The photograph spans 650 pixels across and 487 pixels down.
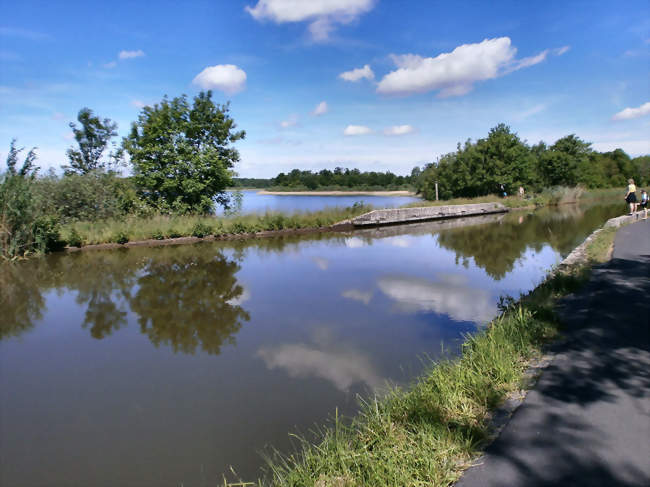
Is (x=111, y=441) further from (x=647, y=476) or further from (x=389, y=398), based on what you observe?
(x=647, y=476)

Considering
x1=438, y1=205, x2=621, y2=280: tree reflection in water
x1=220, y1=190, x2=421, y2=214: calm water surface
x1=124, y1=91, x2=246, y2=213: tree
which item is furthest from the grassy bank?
x1=124, y1=91, x2=246, y2=213: tree

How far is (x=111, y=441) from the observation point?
3461 mm

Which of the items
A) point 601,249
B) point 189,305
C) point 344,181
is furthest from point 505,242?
point 344,181

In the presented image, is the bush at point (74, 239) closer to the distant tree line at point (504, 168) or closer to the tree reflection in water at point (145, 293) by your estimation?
the tree reflection in water at point (145, 293)

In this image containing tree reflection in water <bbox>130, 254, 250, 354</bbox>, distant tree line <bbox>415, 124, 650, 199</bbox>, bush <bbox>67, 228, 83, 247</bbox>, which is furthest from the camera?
distant tree line <bbox>415, 124, 650, 199</bbox>

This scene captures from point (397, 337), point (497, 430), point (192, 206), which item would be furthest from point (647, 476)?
point (192, 206)

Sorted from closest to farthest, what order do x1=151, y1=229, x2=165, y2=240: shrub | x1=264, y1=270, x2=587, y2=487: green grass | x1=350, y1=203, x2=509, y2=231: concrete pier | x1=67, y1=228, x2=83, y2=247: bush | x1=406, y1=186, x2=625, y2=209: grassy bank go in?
x1=264, y1=270, x2=587, y2=487: green grass, x1=67, y1=228, x2=83, y2=247: bush, x1=151, y1=229, x2=165, y2=240: shrub, x1=350, y1=203, x2=509, y2=231: concrete pier, x1=406, y1=186, x2=625, y2=209: grassy bank

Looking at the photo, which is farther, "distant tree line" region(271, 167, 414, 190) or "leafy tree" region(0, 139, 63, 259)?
"distant tree line" region(271, 167, 414, 190)

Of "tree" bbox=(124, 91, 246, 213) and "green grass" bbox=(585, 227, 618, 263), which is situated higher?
"tree" bbox=(124, 91, 246, 213)

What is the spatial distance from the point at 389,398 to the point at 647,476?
1887 millimetres

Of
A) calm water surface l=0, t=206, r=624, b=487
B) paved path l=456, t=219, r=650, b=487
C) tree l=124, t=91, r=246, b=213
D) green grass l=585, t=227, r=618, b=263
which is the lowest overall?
calm water surface l=0, t=206, r=624, b=487

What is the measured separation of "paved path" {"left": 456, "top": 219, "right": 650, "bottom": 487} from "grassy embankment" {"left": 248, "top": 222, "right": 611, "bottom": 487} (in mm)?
187

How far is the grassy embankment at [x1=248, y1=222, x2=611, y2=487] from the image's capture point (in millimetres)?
2436

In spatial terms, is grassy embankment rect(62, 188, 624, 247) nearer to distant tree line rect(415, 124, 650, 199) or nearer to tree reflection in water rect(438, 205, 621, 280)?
tree reflection in water rect(438, 205, 621, 280)
